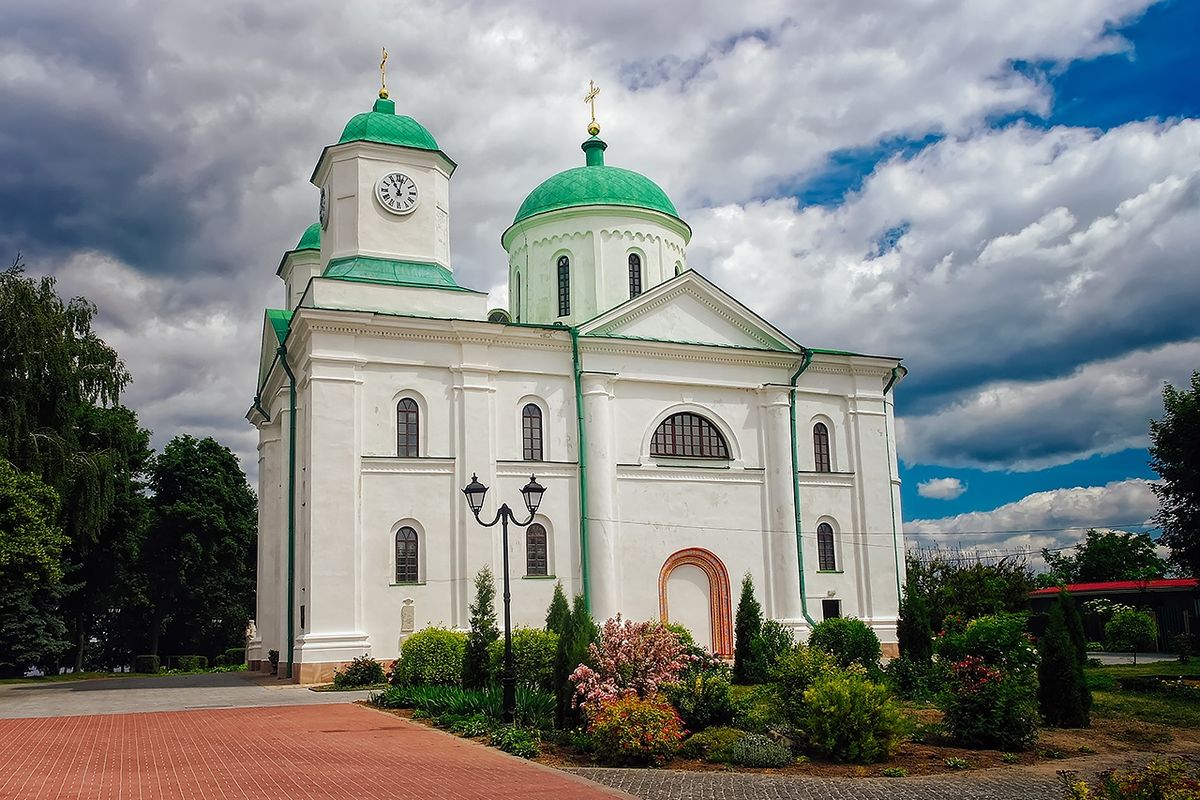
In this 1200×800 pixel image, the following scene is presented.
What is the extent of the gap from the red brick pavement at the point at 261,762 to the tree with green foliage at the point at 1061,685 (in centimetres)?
820

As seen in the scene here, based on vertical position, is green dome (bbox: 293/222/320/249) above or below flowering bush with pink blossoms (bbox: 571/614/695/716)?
above

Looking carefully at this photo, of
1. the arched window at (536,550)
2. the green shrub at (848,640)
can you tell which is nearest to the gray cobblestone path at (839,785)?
the green shrub at (848,640)

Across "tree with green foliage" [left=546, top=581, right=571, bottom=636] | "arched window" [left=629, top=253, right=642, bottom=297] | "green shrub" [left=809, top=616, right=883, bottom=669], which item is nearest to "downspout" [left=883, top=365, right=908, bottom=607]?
"green shrub" [left=809, top=616, right=883, bottom=669]

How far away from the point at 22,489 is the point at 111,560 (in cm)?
1903

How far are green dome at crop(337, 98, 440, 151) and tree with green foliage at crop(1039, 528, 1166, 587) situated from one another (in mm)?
52118

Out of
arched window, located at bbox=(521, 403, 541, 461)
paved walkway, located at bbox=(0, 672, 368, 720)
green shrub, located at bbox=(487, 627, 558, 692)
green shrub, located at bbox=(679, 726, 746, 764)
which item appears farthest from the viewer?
arched window, located at bbox=(521, 403, 541, 461)

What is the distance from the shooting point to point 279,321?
99.4ft

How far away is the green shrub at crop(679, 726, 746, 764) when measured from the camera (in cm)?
1281

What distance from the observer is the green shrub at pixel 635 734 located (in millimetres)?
12500

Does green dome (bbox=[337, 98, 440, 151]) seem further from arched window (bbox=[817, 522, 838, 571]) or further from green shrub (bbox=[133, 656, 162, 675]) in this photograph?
green shrub (bbox=[133, 656, 162, 675])

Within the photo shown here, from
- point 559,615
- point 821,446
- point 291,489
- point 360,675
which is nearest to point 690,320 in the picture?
point 821,446

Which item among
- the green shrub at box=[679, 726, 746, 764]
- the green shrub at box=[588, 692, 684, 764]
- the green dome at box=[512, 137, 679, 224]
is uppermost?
the green dome at box=[512, 137, 679, 224]

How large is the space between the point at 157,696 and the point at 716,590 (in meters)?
15.0

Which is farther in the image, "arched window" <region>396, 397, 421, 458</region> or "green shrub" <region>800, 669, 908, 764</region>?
"arched window" <region>396, 397, 421, 458</region>
